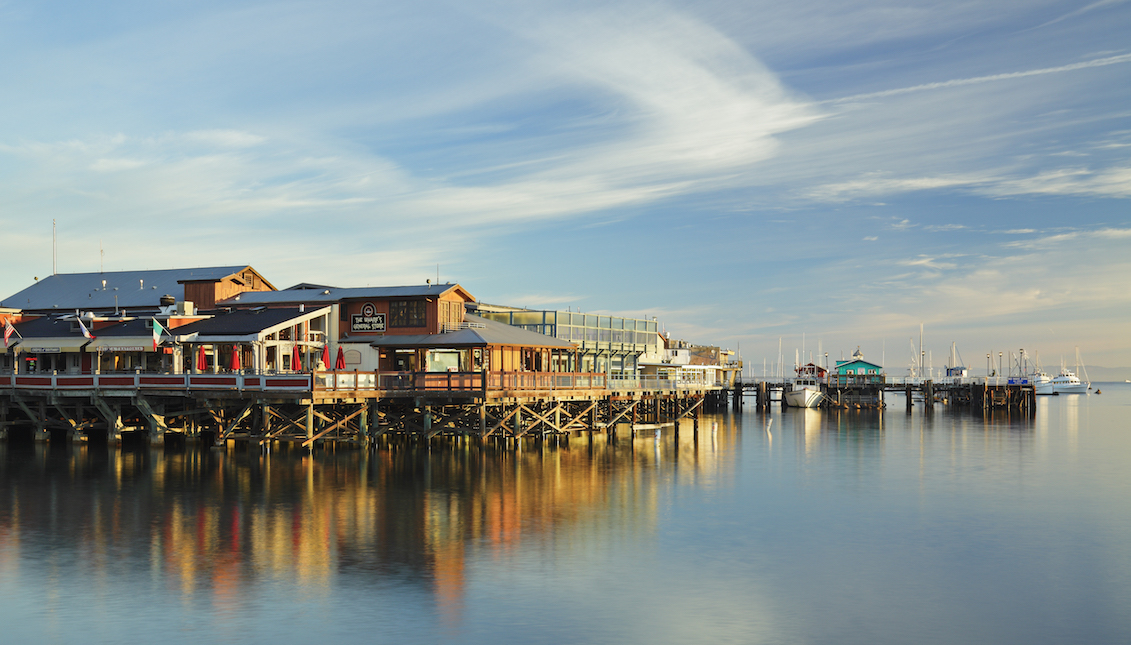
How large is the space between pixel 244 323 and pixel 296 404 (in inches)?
266

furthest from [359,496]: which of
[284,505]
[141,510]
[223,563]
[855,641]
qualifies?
[855,641]

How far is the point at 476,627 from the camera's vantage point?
20.8 m

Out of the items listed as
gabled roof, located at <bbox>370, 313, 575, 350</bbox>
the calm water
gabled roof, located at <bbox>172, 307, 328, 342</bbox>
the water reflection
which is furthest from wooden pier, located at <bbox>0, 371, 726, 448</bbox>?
gabled roof, located at <bbox>172, 307, 328, 342</bbox>

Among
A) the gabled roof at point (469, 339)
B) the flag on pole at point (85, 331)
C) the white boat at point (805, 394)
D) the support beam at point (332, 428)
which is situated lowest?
the white boat at point (805, 394)

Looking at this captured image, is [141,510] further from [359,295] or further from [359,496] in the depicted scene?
[359,295]

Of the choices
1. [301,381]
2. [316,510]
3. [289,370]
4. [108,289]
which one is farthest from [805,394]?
[316,510]

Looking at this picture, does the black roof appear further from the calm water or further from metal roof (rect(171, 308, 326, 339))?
the calm water

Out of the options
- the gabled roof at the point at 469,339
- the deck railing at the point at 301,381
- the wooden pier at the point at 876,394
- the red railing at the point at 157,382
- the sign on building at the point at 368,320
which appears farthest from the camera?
the wooden pier at the point at 876,394

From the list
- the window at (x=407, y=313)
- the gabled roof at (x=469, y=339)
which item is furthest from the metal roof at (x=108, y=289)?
the gabled roof at (x=469, y=339)

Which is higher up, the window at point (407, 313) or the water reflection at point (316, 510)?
the window at point (407, 313)

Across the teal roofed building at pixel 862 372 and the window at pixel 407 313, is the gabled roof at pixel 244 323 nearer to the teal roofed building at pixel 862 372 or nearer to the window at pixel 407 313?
the window at pixel 407 313

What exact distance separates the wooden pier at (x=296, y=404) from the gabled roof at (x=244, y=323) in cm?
351

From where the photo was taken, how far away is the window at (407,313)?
57.1 m

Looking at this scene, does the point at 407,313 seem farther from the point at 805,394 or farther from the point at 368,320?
the point at 805,394
